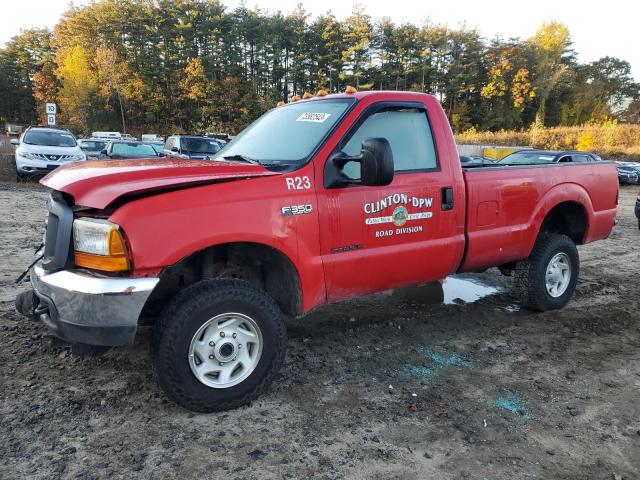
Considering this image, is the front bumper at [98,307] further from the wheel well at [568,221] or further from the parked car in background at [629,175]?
the parked car in background at [629,175]

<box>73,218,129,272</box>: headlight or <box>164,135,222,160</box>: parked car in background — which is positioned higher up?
<box>164,135,222,160</box>: parked car in background

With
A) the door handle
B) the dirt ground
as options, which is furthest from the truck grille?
the door handle

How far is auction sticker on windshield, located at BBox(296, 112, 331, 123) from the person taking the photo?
362cm

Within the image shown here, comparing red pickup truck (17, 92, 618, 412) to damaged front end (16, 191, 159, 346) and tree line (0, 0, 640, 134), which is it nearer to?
damaged front end (16, 191, 159, 346)

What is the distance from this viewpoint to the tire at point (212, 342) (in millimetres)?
2766

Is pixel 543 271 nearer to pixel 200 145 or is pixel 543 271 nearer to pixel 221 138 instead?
pixel 200 145

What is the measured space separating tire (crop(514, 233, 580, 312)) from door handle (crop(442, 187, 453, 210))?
157 centimetres

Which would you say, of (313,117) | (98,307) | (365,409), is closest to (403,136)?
(313,117)

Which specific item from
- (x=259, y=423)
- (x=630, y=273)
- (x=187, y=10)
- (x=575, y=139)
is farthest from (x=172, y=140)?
(x=187, y=10)

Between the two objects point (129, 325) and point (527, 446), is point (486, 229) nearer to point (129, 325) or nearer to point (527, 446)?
point (527, 446)

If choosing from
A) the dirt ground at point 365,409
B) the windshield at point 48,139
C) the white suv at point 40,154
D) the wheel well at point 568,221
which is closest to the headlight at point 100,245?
the dirt ground at point 365,409

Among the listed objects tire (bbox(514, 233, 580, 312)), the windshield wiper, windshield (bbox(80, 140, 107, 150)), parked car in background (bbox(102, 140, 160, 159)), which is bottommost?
tire (bbox(514, 233, 580, 312))

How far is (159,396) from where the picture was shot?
10.3ft

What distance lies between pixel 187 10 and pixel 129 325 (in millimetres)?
71838
